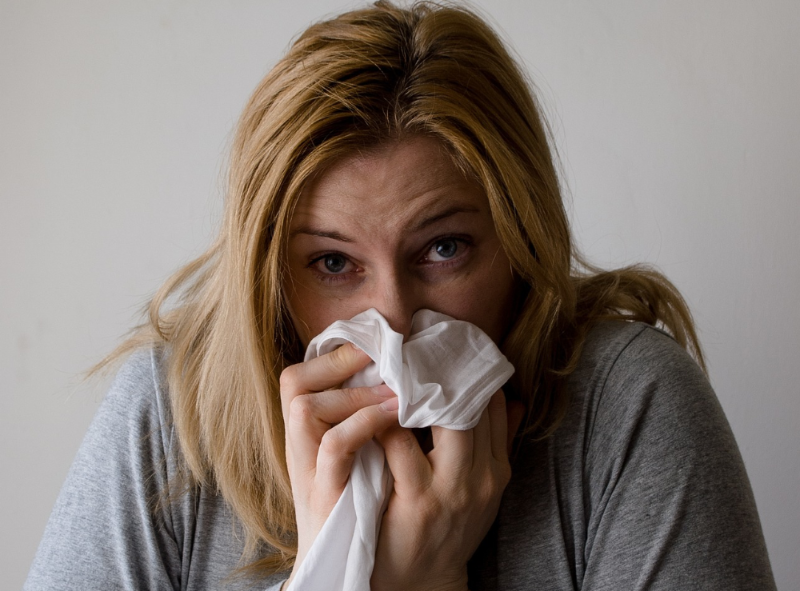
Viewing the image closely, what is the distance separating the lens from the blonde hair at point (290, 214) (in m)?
1.11

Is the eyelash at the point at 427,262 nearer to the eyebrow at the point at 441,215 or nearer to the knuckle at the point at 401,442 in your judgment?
the eyebrow at the point at 441,215

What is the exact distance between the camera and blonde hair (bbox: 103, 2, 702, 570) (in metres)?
1.11

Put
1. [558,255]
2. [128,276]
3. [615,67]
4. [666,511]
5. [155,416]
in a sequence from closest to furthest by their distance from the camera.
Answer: [666,511], [558,255], [155,416], [615,67], [128,276]

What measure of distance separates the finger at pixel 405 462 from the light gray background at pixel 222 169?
0.72 metres

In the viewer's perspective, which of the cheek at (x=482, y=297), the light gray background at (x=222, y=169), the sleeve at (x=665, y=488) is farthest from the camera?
the light gray background at (x=222, y=169)

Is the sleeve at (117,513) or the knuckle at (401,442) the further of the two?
the sleeve at (117,513)

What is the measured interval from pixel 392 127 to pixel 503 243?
0.22 m

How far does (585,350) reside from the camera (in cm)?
130

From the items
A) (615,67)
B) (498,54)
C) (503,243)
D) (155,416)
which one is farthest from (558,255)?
(155,416)

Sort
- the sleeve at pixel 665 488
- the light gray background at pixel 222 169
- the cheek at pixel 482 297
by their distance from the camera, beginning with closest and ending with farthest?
the sleeve at pixel 665 488, the cheek at pixel 482 297, the light gray background at pixel 222 169

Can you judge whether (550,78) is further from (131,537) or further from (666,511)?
(131,537)

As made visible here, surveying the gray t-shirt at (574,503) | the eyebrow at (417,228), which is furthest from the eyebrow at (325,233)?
the gray t-shirt at (574,503)

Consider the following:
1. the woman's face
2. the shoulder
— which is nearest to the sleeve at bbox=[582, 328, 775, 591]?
the shoulder

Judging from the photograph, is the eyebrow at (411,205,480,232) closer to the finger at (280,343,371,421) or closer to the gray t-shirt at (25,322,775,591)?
the finger at (280,343,371,421)
